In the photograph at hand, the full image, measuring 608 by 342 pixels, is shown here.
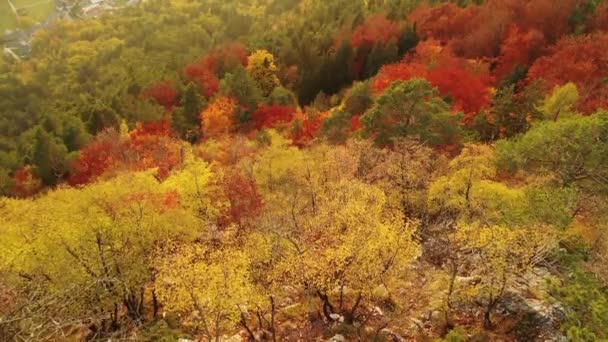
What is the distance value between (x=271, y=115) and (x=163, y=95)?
118 feet

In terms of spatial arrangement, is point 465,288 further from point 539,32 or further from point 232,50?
point 232,50

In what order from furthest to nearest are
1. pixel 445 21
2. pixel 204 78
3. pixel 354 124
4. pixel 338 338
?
pixel 204 78
pixel 445 21
pixel 354 124
pixel 338 338

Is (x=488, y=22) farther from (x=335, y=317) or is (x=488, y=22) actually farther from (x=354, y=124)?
(x=335, y=317)

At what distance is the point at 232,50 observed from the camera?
135 m

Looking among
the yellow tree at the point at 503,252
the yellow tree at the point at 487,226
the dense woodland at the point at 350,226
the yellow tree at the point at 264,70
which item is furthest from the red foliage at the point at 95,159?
the yellow tree at the point at 503,252

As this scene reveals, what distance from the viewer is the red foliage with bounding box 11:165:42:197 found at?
80.1 meters

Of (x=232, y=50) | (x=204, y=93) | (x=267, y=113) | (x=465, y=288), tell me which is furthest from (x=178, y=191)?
(x=232, y=50)

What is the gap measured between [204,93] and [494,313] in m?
94.7

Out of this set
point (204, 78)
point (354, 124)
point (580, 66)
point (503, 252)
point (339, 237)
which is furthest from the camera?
point (204, 78)

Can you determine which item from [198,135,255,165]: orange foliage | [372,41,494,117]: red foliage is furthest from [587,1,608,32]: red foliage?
[198,135,255,165]: orange foliage

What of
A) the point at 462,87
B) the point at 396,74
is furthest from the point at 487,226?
the point at 396,74

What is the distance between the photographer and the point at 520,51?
9369cm

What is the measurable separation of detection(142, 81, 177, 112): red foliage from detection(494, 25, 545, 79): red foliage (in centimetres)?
7160

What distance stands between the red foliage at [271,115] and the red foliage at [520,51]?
40730 millimetres
